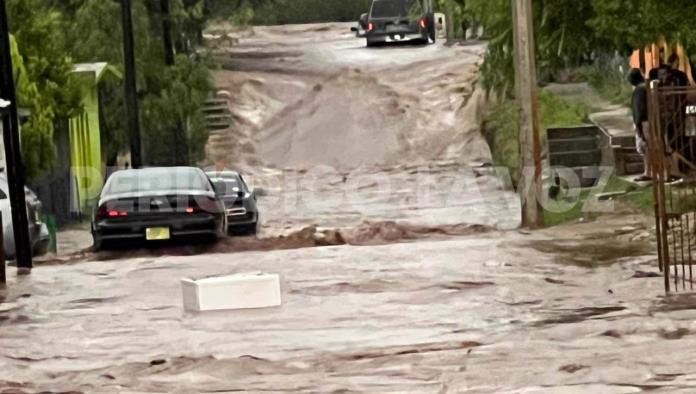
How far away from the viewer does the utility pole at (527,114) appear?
25.6 m

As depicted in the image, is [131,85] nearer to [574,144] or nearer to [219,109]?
[574,144]

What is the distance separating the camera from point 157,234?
2531cm

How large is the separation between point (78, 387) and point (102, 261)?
12.7m

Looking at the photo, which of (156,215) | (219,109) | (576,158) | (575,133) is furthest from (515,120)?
(219,109)

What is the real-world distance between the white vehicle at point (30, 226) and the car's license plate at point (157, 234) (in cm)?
171

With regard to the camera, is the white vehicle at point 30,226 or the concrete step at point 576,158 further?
the concrete step at point 576,158

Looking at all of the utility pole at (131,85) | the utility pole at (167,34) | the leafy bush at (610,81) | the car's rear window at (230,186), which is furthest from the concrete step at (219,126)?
the car's rear window at (230,186)

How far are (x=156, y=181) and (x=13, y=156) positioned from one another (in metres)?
4.09

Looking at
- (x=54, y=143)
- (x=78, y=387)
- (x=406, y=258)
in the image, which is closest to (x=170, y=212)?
(x=406, y=258)

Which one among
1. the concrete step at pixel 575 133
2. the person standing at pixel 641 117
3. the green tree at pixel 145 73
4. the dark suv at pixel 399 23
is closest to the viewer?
the person standing at pixel 641 117

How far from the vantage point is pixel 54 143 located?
3484cm

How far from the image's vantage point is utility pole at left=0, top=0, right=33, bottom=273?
73.9 feet

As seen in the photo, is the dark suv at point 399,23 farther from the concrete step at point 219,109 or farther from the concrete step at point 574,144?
the concrete step at point 574,144

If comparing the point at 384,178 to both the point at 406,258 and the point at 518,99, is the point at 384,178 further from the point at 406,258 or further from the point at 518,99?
the point at 406,258
